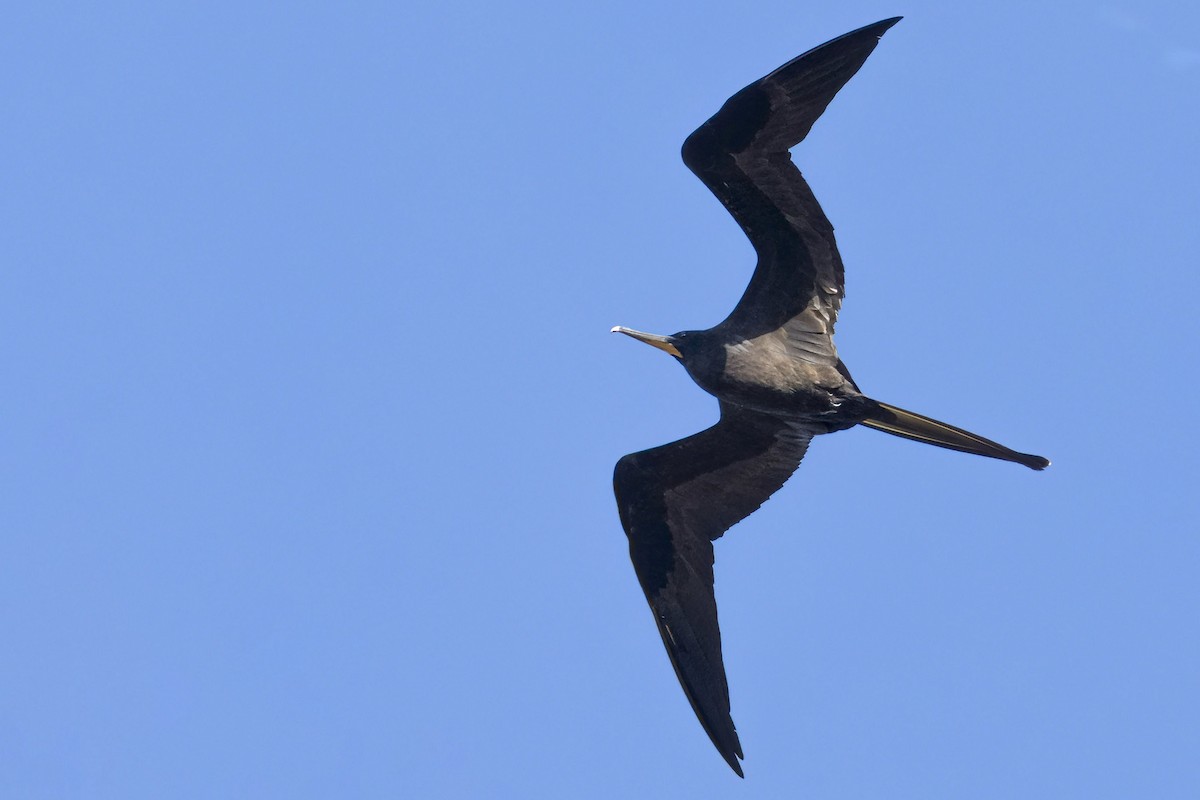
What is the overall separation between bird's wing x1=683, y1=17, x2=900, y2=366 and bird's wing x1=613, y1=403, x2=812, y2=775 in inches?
34.6

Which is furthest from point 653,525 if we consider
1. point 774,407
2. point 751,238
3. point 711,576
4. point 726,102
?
point 726,102

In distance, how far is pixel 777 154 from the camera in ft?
38.7

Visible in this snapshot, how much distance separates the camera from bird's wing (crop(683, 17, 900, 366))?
1154cm

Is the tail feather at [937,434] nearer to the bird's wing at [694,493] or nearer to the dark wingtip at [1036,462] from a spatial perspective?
the dark wingtip at [1036,462]

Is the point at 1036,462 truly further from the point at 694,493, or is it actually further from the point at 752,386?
the point at 694,493

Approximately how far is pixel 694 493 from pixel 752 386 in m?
1.23

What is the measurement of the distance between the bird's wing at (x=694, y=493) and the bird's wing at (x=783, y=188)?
0.88 m

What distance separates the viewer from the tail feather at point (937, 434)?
11.8 m

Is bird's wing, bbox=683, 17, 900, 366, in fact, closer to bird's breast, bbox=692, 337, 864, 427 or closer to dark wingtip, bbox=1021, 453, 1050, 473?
bird's breast, bbox=692, 337, 864, 427

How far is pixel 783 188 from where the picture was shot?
1191cm

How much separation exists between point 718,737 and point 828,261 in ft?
12.1

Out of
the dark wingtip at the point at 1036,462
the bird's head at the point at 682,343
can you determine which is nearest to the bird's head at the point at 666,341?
the bird's head at the point at 682,343

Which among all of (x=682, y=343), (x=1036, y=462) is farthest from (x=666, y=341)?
(x=1036, y=462)

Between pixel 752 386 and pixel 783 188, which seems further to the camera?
pixel 752 386
